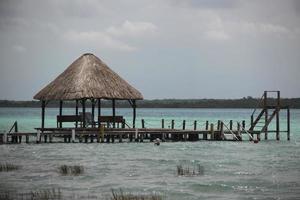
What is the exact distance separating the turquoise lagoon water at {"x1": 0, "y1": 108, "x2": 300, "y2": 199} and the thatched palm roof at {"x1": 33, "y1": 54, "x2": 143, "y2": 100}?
3134 mm

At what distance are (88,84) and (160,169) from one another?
13.9 meters

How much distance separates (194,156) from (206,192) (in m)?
11.9

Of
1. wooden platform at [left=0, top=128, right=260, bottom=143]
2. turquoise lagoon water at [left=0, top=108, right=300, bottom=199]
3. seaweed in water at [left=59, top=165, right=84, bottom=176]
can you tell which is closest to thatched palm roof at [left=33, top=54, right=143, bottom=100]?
wooden platform at [left=0, top=128, right=260, bottom=143]

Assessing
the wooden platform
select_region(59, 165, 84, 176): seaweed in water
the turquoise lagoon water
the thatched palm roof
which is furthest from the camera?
the thatched palm roof

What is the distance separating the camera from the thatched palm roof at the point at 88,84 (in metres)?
37.2

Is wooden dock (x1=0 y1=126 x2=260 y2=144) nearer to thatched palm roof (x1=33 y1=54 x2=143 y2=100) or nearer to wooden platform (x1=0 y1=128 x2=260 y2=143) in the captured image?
wooden platform (x1=0 y1=128 x2=260 y2=143)

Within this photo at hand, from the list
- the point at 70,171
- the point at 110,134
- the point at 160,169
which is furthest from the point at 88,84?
the point at 70,171

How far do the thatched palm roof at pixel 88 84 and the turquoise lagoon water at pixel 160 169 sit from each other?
3134 millimetres

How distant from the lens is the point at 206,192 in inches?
764

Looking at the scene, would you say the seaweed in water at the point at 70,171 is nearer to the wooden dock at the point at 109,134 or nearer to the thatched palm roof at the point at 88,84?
the wooden dock at the point at 109,134

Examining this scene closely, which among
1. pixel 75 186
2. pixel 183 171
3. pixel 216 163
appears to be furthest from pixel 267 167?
pixel 75 186

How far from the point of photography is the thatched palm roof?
122 feet

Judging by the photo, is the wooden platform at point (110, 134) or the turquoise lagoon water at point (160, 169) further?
the wooden platform at point (110, 134)

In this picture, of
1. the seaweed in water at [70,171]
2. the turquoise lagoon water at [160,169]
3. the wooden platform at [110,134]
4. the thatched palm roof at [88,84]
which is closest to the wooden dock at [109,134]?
the wooden platform at [110,134]
